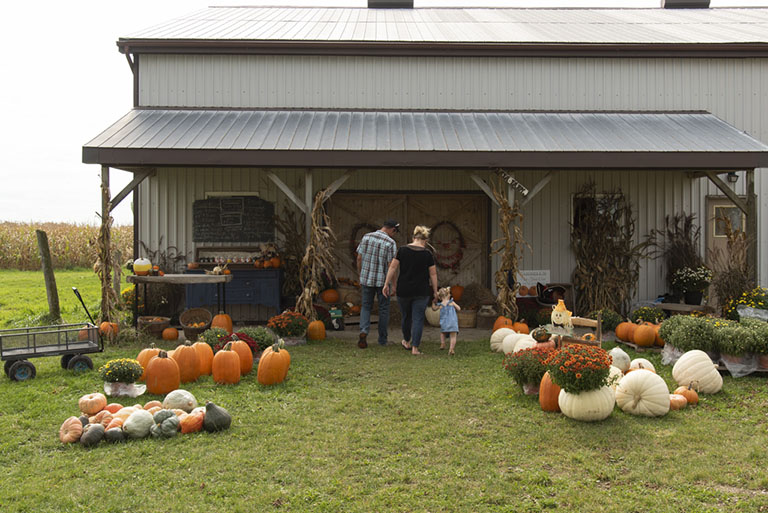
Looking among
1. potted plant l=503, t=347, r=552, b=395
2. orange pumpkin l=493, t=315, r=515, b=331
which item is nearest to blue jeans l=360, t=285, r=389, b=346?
orange pumpkin l=493, t=315, r=515, b=331

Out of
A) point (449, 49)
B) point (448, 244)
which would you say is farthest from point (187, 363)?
point (449, 49)

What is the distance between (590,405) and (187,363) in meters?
4.38

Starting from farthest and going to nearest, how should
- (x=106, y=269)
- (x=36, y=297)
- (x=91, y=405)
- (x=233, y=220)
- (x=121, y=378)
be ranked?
(x=36, y=297) → (x=233, y=220) → (x=106, y=269) → (x=121, y=378) → (x=91, y=405)

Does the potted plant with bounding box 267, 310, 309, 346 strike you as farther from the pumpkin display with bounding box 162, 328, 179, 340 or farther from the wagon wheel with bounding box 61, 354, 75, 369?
the wagon wheel with bounding box 61, 354, 75, 369

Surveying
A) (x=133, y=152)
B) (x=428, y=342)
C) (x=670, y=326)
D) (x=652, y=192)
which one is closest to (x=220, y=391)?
(x=428, y=342)

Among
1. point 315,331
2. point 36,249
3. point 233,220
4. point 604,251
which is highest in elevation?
point 233,220

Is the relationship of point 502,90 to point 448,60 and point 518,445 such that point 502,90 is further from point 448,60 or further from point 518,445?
point 518,445

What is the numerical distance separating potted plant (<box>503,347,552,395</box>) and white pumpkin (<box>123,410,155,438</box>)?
3.55m

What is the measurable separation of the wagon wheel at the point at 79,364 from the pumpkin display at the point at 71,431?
8.24 ft

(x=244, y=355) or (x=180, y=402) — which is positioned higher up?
(x=244, y=355)

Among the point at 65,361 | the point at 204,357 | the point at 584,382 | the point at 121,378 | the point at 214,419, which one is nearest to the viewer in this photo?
the point at 214,419

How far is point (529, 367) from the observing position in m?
5.99

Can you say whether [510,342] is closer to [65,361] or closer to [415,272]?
[415,272]

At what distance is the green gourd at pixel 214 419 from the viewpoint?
16.4 ft
